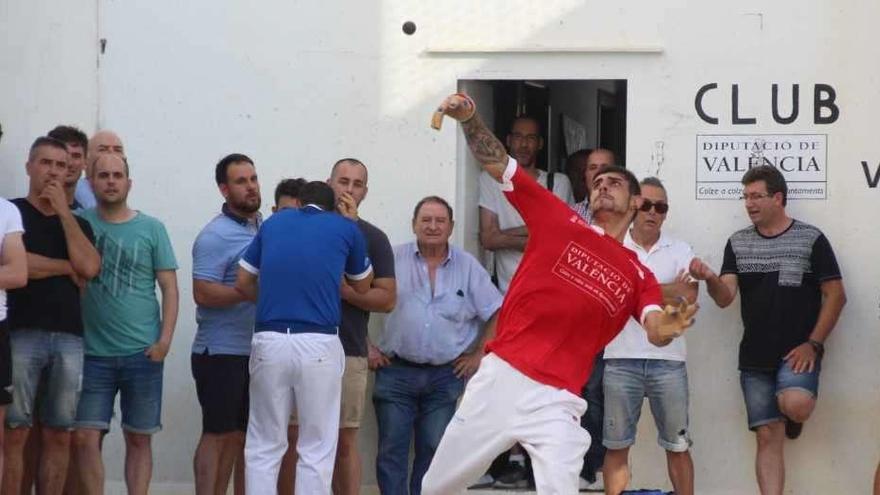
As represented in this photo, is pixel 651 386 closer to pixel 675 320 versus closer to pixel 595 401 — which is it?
pixel 595 401

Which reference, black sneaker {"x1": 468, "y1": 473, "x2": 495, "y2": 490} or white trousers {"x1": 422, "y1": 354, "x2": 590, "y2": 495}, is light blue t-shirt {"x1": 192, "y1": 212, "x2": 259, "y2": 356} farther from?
white trousers {"x1": 422, "y1": 354, "x2": 590, "y2": 495}

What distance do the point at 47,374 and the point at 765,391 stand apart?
410 centimetres

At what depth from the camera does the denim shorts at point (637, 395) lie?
33.2 feet

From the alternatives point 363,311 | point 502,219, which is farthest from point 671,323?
point 502,219

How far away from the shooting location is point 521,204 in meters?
7.89

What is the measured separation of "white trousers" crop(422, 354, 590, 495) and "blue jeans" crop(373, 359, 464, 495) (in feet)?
8.62

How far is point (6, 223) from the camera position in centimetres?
873

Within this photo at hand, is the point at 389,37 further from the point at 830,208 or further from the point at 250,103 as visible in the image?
the point at 830,208

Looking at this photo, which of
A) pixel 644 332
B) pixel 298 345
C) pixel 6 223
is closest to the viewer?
pixel 6 223

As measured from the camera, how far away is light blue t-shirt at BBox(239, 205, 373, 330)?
9.18 m

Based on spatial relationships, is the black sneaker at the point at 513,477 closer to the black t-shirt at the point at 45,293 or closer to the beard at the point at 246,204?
the beard at the point at 246,204

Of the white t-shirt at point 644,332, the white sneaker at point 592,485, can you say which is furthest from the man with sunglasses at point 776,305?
the white sneaker at point 592,485

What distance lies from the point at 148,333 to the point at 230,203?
0.91 m

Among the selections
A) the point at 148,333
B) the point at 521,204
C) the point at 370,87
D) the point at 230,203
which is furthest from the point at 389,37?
the point at 521,204
